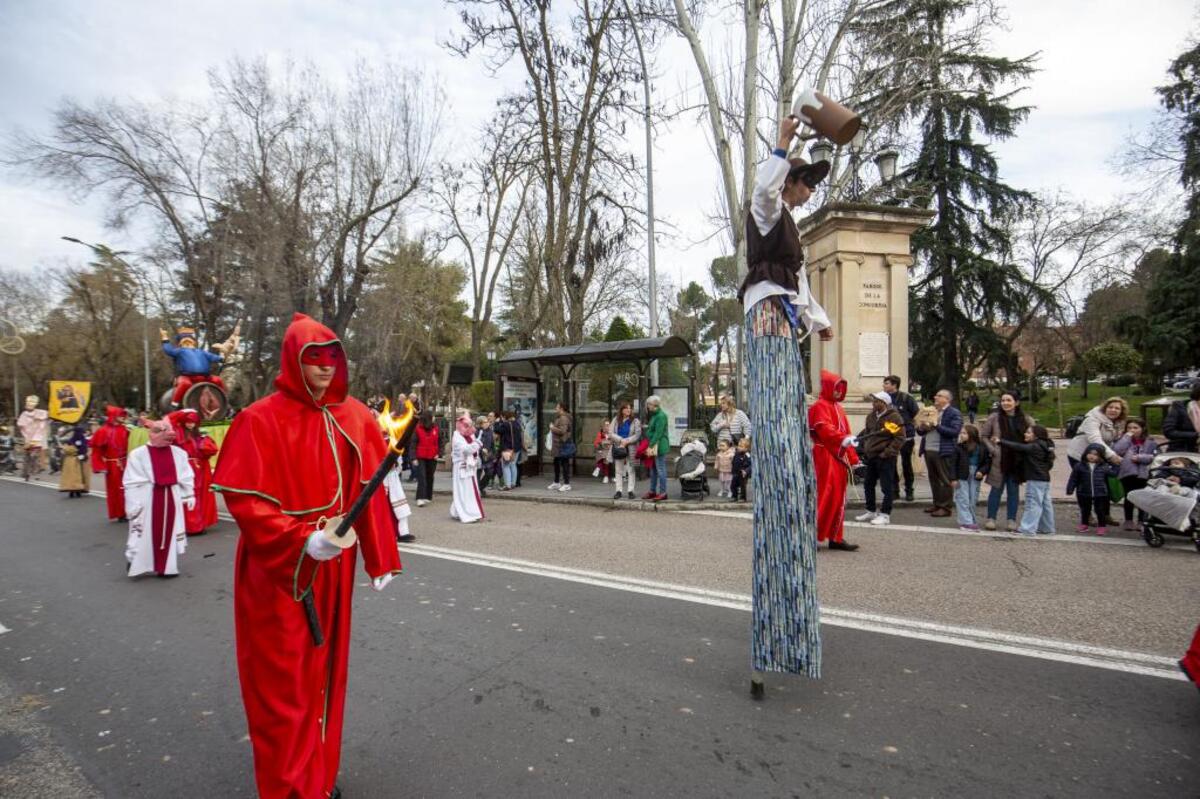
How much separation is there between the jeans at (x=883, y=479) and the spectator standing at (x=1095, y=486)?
219 centimetres

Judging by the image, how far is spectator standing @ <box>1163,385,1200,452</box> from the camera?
25.4 feet

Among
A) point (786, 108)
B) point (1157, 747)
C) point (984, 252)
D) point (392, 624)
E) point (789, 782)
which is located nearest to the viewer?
point (789, 782)

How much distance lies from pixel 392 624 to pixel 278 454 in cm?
295

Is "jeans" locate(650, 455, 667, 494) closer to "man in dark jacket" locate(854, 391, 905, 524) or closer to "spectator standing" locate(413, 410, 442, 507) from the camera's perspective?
"man in dark jacket" locate(854, 391, 905, 524)

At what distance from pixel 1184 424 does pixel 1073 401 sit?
110 ft

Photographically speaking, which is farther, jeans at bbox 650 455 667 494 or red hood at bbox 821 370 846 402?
jeans at bbox 650 455 667 494

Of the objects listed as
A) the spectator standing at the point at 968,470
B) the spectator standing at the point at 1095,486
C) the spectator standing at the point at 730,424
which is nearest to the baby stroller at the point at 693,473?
the spectator standing at the point at 730,424

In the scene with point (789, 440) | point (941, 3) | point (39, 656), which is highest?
point (941, 3)

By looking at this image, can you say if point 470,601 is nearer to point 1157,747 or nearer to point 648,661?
point 648,661

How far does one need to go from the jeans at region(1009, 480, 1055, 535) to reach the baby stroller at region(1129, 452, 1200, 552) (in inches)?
32.5

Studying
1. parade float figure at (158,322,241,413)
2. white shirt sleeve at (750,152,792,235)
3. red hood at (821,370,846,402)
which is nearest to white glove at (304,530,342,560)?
white shirt sleeve at (750,152,792,235)

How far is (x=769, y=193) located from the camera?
2.91 m

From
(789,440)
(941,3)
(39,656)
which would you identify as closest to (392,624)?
(39,656)

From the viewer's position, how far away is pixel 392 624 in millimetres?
4742
